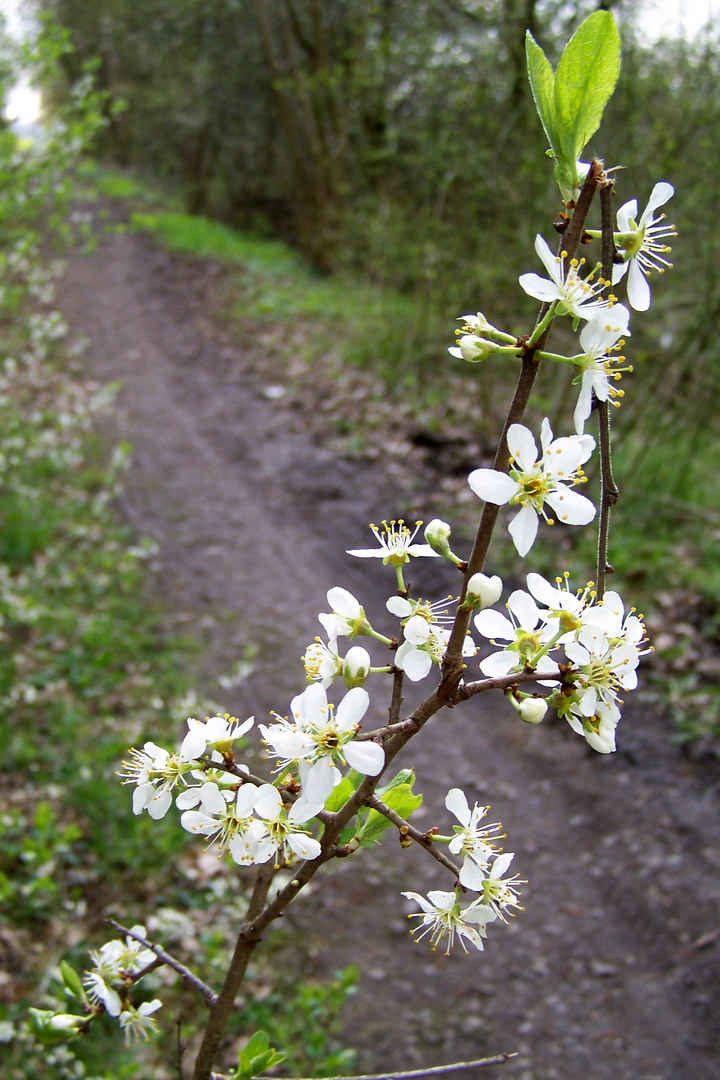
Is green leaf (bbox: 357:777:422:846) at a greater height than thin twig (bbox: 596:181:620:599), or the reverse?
thin twig (bbox: 596:181:620:599)

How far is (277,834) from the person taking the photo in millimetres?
890

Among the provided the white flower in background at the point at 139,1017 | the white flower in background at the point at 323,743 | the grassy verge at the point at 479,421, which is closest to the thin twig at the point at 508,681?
the white flower in background at the point at 323,743

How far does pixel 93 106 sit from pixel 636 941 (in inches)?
195

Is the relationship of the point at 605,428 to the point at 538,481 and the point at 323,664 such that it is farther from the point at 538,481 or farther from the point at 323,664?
the point at 323,664

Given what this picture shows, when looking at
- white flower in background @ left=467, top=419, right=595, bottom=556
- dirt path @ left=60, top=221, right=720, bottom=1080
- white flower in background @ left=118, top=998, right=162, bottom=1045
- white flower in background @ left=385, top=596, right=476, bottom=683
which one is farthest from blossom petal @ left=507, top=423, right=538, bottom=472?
dirt path @ left=60, top=221, right=720, bottom=1080

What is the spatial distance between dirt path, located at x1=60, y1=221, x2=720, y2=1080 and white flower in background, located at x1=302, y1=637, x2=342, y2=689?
229 cm

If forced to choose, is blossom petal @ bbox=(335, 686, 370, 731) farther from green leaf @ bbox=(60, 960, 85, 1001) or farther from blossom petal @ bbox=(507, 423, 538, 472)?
green leaf @ bbox=(60, 960, 85, 1001)

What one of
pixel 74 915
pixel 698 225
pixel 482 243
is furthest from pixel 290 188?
pixel 74 915

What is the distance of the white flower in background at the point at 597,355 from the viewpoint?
2.63ft

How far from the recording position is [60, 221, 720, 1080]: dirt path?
2.75 m

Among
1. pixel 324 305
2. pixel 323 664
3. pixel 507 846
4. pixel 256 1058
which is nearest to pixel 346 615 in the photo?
pixel 323 664

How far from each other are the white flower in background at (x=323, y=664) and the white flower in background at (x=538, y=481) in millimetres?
251

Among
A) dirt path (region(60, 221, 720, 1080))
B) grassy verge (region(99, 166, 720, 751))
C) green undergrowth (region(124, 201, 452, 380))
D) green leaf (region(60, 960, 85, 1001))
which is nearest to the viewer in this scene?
green leaf (region(60, 960, 85, 1001))

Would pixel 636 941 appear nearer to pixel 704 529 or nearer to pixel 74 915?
pixel 74 915
